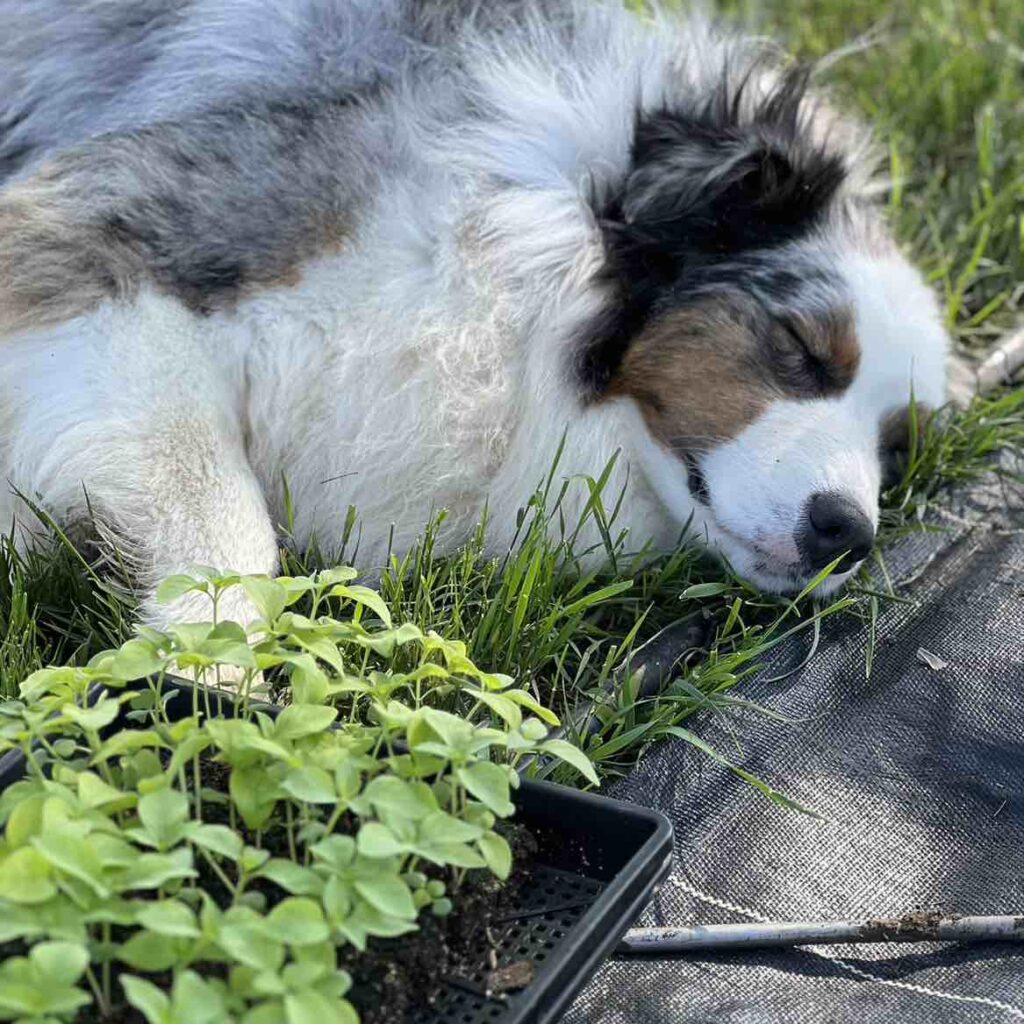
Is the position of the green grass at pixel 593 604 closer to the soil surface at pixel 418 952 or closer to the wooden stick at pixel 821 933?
the wooden stick at pixel 821 933

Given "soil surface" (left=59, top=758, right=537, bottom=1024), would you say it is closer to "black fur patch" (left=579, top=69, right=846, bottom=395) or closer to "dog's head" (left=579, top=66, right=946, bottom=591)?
"dog's head" (left=579, top=66, right=946, bottom=591)

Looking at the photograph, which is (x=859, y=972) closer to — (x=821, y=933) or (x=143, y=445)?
(x=821, y=933)

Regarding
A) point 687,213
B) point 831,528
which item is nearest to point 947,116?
point 687,213

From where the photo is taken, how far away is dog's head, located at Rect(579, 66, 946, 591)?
10.3ft

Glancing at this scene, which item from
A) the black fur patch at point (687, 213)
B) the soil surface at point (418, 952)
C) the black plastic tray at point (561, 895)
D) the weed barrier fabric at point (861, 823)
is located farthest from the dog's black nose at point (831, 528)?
the soil surface at point (418, 952)

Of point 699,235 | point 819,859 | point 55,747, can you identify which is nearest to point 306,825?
point 55,747

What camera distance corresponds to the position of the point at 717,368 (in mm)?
3182

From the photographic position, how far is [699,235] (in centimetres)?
328

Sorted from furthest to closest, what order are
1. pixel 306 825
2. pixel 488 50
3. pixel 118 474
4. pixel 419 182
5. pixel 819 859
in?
pixel 488 50 < pixel 419 182 < pixel 118 474 < pixel 819 859 < pixel 306 825

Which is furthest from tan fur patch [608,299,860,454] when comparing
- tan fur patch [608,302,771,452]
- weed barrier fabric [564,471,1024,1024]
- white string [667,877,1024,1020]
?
white string [667,877,1024,1020]

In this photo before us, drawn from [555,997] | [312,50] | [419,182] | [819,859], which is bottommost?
[819,859]

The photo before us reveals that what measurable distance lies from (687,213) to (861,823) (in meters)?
1.44

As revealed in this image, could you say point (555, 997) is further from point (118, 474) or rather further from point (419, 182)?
point (419, 182)

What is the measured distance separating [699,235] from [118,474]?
4.75 feet
